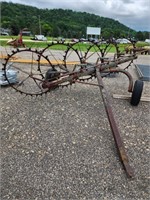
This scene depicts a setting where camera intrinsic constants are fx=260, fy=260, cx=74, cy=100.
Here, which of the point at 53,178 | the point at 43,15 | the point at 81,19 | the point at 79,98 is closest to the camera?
the point at 53,178

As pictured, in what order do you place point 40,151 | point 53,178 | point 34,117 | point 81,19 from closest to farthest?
point 53,178, point 40,151, point 34,117, point 81,19

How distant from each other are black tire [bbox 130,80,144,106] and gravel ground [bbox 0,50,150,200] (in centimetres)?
12

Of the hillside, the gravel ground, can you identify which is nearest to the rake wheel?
the gravel ground

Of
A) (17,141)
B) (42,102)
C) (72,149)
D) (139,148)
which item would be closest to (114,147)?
(139,148)

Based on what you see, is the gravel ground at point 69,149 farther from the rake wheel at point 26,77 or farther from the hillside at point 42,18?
the hillside at point 42,18

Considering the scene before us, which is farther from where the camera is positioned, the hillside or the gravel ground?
the hillside

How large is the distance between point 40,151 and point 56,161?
11.3 inches

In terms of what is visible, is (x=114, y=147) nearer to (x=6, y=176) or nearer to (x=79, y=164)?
(x=79, y=164)

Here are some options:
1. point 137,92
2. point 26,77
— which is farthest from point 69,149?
point 26,77

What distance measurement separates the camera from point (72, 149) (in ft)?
10.4

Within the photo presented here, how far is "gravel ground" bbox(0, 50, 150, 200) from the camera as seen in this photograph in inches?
99.3

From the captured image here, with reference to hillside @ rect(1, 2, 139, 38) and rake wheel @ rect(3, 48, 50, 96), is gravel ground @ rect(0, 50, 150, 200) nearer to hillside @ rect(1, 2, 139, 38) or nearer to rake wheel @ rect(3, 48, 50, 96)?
rake wheel @ rect(3, 48, 50, 96)

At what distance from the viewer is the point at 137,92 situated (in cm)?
448

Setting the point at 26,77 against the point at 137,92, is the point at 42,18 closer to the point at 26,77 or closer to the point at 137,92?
the point at 26,77
